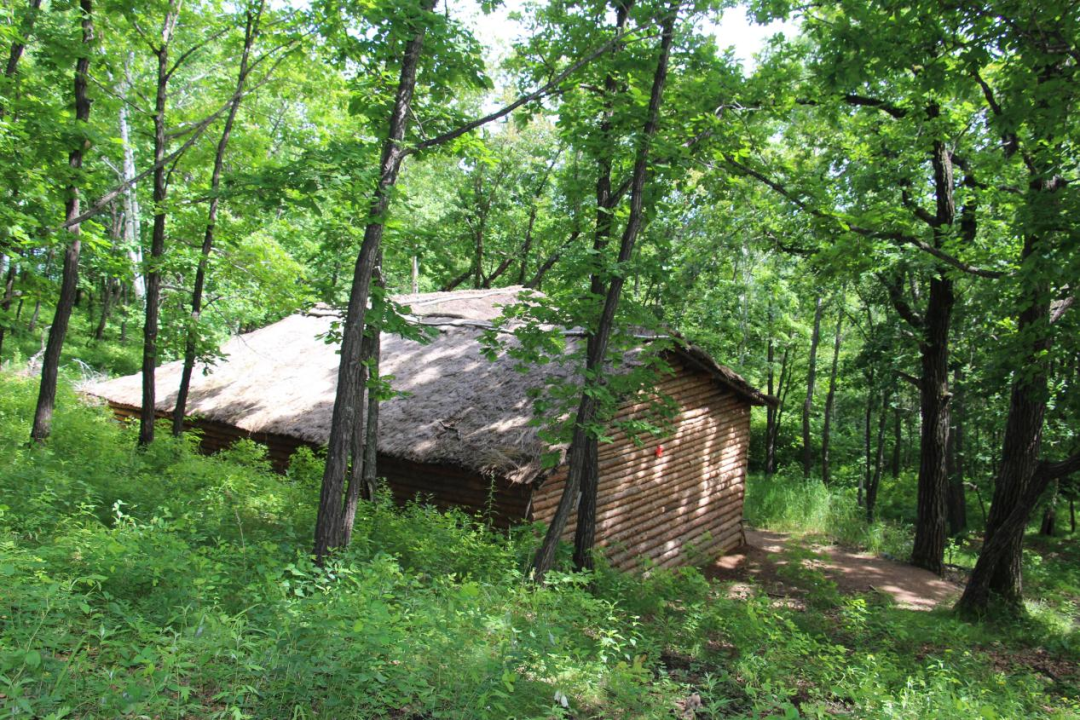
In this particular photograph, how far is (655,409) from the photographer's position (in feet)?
22.5

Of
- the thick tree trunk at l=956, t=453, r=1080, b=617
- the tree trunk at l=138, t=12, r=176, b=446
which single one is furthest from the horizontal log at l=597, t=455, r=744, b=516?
the tree trunk at l=138, t=12, r=176, b=446

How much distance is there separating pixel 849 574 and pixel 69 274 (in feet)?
44.4

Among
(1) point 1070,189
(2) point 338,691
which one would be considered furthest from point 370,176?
(1) point 1070,189

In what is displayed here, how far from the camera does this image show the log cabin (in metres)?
8.73

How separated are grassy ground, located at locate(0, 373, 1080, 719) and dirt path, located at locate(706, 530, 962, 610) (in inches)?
81.8

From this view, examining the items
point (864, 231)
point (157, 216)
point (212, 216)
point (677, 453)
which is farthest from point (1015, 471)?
point (157, 216)

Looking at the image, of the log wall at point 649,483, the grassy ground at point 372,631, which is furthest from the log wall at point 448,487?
the grassy ground at point 372,631

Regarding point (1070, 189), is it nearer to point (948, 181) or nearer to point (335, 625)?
point (948, 181)

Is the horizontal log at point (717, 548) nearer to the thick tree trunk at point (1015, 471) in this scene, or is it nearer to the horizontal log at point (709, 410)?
the horizontal log at point (709, 410)

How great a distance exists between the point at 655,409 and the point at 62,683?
5.30 meters

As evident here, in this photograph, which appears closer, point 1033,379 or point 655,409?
point 655,409

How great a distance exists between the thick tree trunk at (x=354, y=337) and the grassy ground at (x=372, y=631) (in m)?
0.33

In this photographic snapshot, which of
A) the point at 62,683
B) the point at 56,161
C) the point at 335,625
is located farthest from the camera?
the point at 56,161

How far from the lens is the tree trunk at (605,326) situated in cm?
642
